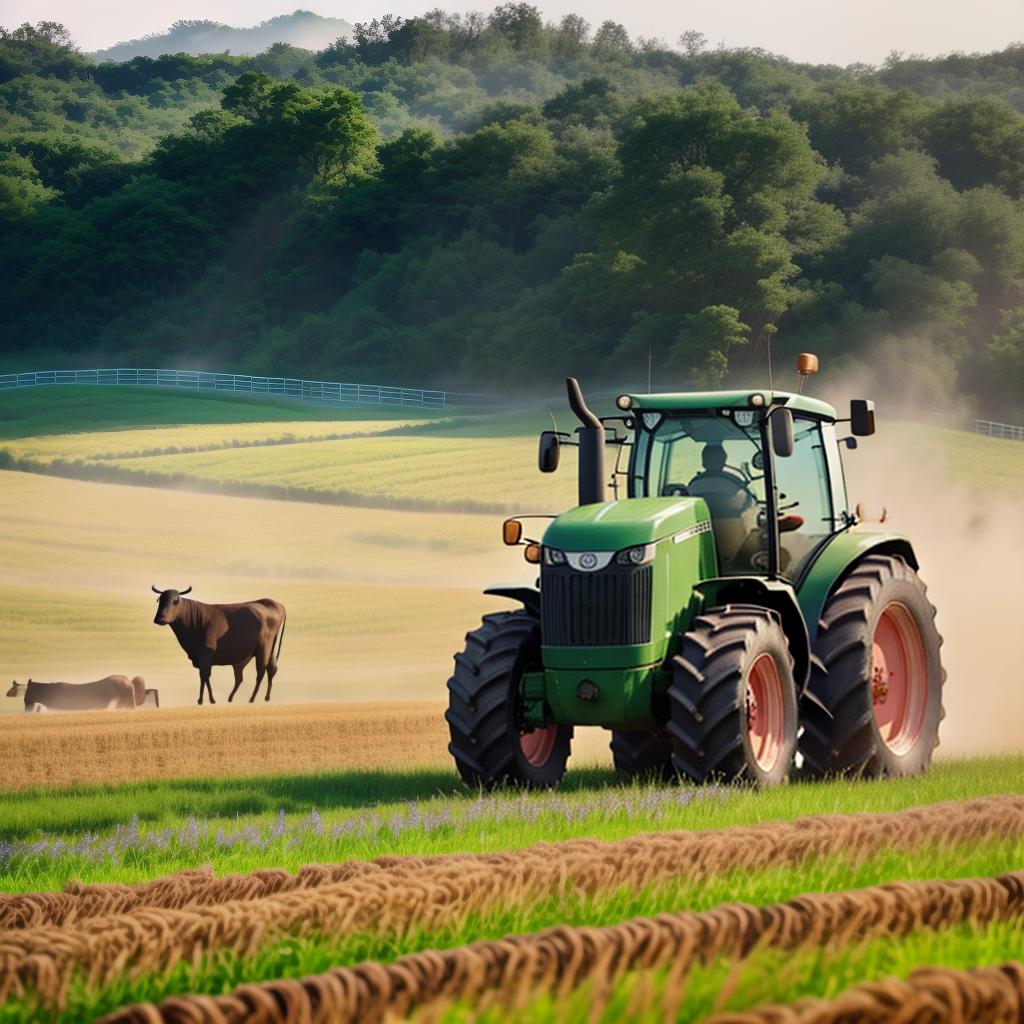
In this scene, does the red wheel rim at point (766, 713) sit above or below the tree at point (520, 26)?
below

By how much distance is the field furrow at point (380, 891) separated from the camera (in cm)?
478

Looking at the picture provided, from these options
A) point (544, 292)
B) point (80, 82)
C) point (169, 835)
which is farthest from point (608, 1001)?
point (80, 82)

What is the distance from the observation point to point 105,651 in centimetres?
2662

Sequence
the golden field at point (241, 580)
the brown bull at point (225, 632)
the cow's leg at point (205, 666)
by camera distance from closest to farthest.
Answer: the brown bull at point (225, 632), the cow's leg at point (205, 666), the golden field at point (241, 580)

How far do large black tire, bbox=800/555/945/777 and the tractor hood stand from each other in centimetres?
126

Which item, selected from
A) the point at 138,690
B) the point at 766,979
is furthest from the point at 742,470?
the point at 138,690

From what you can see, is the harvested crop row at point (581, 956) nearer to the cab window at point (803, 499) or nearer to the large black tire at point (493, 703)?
the large black tire at point (493, 703)

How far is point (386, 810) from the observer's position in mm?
10344

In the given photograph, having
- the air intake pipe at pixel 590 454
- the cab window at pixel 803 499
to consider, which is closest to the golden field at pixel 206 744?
the air intake pipe at pixel 590 454

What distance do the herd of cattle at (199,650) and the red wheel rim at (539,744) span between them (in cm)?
1000

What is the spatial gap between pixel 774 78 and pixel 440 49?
1822 inches

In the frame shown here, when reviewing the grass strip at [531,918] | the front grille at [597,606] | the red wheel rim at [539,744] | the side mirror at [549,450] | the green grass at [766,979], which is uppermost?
the side mirror at [549,450]

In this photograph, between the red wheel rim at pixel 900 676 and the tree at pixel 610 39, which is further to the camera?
the tree at pixel 610 39

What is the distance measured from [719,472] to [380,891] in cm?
694
